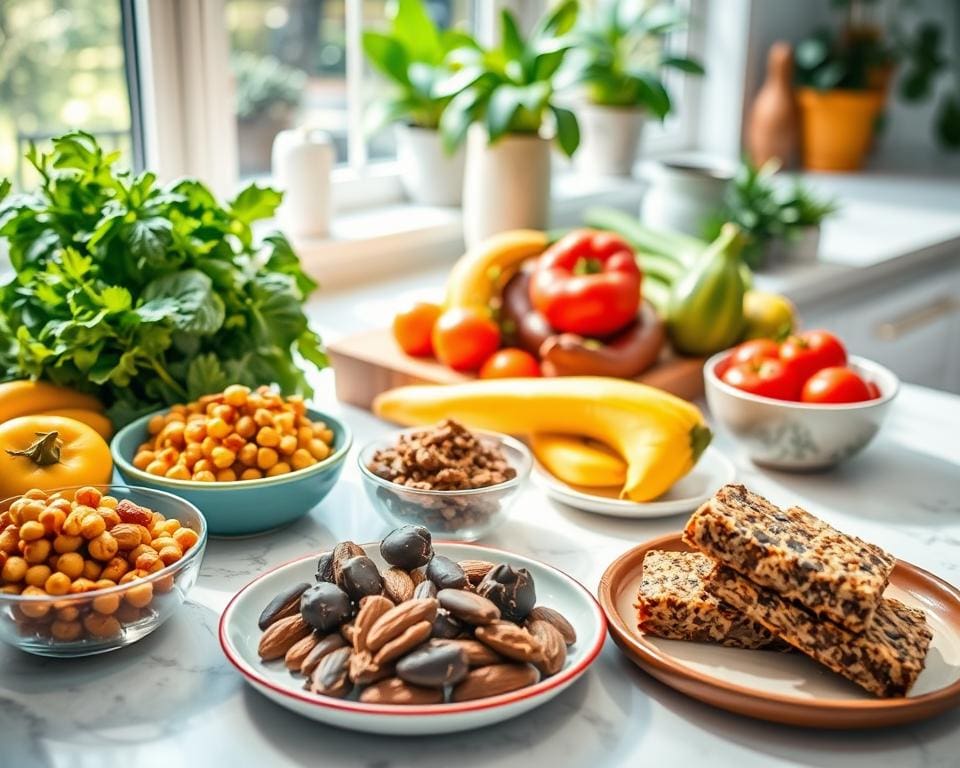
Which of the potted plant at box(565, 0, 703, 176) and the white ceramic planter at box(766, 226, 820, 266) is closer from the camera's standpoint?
the white ceramic planter at box(766, 226, 820, 266)

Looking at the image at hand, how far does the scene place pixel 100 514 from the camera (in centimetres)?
85

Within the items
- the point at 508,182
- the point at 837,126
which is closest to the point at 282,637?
the point at 508,182

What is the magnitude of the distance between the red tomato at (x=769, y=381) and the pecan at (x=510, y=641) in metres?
0.57

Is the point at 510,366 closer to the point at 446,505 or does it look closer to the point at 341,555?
the point at 446,505

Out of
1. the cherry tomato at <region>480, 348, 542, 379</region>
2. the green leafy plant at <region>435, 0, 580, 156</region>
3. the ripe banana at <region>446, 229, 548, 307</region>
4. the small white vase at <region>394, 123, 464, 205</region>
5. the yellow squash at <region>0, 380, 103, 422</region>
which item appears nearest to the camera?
the yellow squash at <region>0, 380, 103, 422</region>

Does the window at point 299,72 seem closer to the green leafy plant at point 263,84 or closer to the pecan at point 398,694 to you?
the green leafy plant at point 263,84

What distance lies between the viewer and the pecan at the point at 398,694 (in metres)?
0.74

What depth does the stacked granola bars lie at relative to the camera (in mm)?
787

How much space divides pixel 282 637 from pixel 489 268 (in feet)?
2.70

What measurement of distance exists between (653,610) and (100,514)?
0.44m

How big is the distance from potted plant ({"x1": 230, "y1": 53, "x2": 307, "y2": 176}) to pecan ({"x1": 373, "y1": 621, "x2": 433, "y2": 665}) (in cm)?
156

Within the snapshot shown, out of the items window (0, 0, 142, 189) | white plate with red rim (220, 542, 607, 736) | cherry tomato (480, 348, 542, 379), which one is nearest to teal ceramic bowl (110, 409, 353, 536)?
white plate with red rim (220, 542, 607, 736)

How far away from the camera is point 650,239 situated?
1.82 m

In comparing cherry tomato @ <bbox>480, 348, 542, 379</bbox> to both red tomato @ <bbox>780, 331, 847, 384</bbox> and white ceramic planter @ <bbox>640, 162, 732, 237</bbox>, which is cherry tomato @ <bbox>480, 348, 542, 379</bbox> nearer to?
red tomato @ <bbox>780, 331, 847, 384</bbox>
